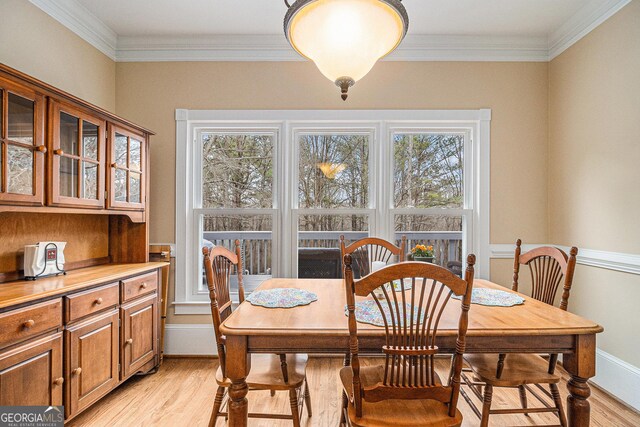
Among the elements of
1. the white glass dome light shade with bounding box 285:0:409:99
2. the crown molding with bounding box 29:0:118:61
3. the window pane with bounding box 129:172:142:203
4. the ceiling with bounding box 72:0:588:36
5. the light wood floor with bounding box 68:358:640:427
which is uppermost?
the ceiling with bounding box 72:0:588:36

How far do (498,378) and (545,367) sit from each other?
321 mm

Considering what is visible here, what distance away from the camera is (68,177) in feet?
7.09

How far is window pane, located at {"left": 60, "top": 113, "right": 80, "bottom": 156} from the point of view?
211 cm

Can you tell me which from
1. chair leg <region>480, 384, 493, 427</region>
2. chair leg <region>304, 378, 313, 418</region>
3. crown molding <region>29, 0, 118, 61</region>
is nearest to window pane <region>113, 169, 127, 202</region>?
crown molding <region>29, 0, 118, 61</region>

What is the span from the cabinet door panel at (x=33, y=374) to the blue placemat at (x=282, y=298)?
3.37 ft

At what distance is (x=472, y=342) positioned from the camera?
1.49 m

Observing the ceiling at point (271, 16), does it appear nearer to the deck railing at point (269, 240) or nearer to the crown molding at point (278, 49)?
the crown molding at point (278, 49)

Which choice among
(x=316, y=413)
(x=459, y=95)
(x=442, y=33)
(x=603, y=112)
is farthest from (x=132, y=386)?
(x=603, y=112)

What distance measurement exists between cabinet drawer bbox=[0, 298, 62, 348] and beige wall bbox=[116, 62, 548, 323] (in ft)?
4.45

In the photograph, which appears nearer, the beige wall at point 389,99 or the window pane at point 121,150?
the window pane at point 121,150

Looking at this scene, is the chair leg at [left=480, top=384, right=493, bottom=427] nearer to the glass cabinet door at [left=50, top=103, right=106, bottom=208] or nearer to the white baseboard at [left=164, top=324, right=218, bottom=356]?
the white baseboard at [left=164, top=324, right=218, bottom=356]

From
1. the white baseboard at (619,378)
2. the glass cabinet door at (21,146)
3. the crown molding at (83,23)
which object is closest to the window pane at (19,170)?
the glass cabinet door at (21,146)

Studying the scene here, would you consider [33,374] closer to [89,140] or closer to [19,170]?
[19,170]

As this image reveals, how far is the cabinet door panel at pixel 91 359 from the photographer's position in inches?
77.4
